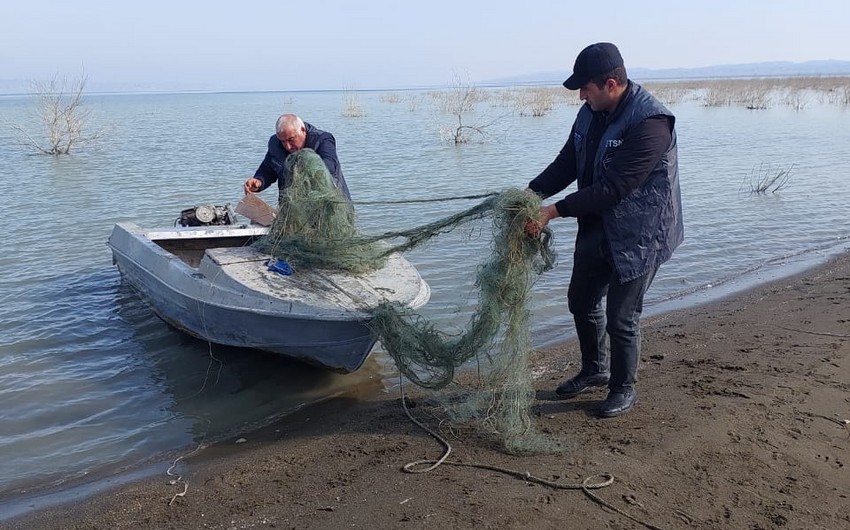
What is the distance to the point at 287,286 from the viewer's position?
5.51m

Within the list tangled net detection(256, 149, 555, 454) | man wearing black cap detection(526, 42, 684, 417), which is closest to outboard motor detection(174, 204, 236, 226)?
tangled net detection(256, 149, 555, 454)

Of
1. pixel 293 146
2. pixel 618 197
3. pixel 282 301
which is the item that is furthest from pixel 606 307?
pixel 293 146

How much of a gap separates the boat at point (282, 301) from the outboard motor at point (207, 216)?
55.5 inches

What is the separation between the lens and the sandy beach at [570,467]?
11.3ft

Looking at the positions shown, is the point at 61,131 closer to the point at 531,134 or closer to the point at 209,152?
the point at 209,152

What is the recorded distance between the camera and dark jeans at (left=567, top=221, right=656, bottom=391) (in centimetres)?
410

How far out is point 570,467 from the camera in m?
3.84

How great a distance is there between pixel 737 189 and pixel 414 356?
1283 cm

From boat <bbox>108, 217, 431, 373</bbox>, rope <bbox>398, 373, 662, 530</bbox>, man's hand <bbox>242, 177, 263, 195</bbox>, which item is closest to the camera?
rope <bbox>398, 373, 662, 530</bbox>

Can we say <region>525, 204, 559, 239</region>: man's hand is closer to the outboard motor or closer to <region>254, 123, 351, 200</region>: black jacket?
<region>254, 123, 351, 200</region>: black jacket

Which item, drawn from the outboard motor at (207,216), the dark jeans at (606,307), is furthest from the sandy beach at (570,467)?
the outboard motor at (207,216)

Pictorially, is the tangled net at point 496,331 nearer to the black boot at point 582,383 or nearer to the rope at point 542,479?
the rope at point 542,479

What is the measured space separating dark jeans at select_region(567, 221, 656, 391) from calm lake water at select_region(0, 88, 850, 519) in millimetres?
681

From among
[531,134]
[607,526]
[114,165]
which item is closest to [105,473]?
[607,526]
